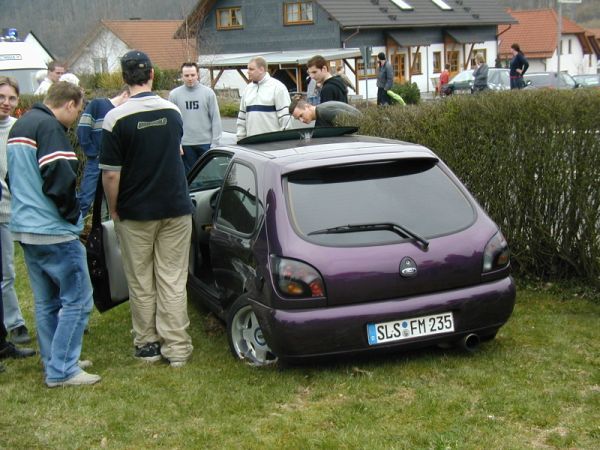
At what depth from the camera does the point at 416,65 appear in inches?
1992

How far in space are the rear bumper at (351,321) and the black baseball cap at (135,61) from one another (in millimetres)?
1800

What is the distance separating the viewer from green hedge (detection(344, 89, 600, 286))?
6406 millimetres

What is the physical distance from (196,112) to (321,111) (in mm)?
1774

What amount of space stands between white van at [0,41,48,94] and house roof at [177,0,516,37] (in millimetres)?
26304

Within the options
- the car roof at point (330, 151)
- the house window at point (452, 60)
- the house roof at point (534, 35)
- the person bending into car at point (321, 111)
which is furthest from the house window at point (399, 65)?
the car roof at point (330, 151)

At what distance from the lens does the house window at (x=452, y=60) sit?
2096 inches

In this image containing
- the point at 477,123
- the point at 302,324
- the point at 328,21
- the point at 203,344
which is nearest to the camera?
the point at 302,324

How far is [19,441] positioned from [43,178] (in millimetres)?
1572

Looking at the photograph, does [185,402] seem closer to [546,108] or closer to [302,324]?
[302,324]

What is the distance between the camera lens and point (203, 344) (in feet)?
19.9

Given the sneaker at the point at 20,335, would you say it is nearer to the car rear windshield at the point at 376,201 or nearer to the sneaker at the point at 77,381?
the sneaker at the point at 77,381

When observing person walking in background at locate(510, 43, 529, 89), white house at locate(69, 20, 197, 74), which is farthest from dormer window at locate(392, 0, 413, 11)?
person walking in background at locate(510, 43, 529, 89)

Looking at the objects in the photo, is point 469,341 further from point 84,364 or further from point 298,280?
point 84,364

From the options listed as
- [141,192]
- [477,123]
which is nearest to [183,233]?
[141,192]
